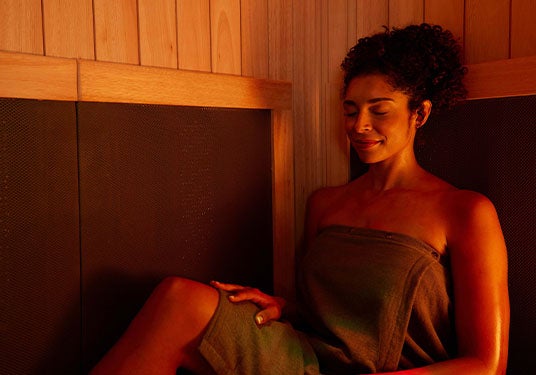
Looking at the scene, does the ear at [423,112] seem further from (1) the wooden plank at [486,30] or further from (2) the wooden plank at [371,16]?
(2) the wooden plank at [371,16]

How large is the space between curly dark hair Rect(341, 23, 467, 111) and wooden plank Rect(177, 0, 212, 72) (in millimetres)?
381

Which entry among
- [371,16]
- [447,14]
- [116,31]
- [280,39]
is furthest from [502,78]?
[116,31]

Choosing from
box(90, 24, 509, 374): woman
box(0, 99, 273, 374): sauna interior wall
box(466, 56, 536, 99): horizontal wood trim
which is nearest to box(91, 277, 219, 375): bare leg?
box(90, 24, 509, 374): woman

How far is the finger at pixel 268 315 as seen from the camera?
3.64ft

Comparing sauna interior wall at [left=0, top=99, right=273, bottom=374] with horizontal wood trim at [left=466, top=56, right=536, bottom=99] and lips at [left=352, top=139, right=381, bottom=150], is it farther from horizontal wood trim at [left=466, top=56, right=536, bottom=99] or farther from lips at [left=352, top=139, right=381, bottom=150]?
horizontal wood trim at [left=466, top=56, right=536, bottom=99]

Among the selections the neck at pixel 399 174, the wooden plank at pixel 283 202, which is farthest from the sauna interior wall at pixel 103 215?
the neck at pixel 399 174

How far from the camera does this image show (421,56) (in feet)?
4.23

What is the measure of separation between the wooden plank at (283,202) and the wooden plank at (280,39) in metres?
0.12

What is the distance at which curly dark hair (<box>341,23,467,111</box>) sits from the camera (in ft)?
4.14

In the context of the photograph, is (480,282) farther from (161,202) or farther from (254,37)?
(254,37)

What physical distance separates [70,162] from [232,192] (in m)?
0.45

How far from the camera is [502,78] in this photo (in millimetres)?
1249

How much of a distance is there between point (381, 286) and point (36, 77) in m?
0.82

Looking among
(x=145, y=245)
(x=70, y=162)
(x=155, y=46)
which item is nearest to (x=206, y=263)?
(x=145, y=245)
